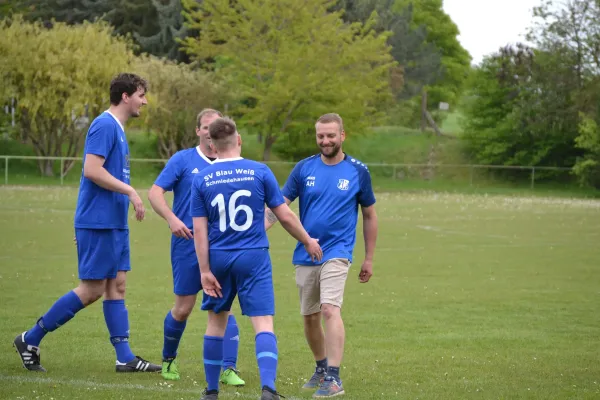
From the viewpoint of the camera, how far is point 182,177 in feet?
26.2

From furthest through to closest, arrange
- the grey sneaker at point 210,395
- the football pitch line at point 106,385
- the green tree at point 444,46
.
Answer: the green tree at point 444,46 < the football pitch line at point 106,385 < the grey sneaker at point 210,395

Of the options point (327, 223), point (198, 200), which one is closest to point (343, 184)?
point (327, 223)

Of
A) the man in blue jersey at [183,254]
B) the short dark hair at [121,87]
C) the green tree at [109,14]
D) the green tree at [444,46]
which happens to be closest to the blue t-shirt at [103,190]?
the short dark hair at [121,87]

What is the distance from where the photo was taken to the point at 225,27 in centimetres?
5056

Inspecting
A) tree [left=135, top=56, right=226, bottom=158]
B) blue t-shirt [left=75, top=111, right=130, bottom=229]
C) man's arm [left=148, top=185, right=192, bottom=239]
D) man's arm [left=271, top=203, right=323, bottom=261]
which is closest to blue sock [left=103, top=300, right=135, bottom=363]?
blue t-shirt [left=75, top=111, right=130, bottom=229]

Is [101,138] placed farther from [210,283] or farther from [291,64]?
[291,64]

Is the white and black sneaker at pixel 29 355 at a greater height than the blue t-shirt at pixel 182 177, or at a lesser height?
→ lesser

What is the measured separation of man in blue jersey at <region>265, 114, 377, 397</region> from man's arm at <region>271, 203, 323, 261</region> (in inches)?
19.8

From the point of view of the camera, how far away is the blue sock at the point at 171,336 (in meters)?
7.88

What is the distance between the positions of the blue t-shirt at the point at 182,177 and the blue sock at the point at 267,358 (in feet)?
4.79

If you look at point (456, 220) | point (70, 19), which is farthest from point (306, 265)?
point (70, 19)

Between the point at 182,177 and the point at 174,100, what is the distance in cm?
4160

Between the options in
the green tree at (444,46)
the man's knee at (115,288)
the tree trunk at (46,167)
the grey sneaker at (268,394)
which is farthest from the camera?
the green tree at (444,46)

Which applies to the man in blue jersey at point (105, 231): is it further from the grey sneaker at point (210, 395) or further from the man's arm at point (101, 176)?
the grey sneaker at point (210, 395)
